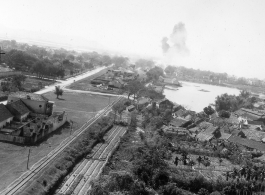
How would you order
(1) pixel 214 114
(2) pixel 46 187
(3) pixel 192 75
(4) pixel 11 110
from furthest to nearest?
(3) pixel 192 75, (1) pixel 214 114, (4) pixel 11 110, (2) pixel 46 187

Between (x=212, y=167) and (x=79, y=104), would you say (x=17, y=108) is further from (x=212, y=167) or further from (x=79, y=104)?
(x=212, y=167)

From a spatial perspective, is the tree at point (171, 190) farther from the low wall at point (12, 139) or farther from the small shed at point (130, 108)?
the small shed at point (130, 108)

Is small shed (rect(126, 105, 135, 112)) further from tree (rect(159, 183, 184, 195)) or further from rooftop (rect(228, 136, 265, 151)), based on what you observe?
tree (rect(159, 183, 184, 195))

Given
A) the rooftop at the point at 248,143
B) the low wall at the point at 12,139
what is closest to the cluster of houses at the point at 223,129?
the rooftop at the point at 248,143

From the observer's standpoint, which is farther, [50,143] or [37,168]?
[50,143]

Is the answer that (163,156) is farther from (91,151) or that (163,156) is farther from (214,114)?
(214,114)

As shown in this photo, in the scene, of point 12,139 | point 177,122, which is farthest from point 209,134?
point 12,139

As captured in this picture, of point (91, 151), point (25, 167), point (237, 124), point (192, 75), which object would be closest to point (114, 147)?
point (91, 151)

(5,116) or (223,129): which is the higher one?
(5,116)
